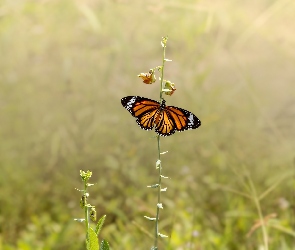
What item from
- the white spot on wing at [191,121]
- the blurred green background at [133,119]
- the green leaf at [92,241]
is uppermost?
the blurred green background at [133,119]

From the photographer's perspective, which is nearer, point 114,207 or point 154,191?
point 114,207

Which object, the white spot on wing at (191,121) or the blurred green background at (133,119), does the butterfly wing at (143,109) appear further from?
the blurred green background at (133,119)

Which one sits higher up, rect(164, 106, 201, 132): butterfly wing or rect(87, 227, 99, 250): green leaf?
rect(164, 106, 201, 132): butterfly wing

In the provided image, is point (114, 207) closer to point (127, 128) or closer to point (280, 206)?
point (127, 128)

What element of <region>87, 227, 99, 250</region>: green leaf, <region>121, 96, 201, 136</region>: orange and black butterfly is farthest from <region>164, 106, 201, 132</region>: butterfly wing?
<region>87, 227, 99, 250</region>: green leaf

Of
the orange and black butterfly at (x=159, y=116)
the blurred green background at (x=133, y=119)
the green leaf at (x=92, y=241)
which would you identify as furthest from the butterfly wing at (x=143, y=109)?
the blurred green background at (x=133, y=119)

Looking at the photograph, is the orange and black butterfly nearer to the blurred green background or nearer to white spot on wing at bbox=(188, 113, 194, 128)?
white spot on wing at bbox=(188, 113, 194, 128)

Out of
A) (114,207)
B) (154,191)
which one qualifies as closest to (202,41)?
(154,191)

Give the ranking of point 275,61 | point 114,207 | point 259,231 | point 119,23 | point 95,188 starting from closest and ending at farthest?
1. point 259,231
2. point 114,207
3. point 95,188
4. point 119,23
5. point 275,61
